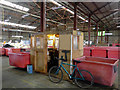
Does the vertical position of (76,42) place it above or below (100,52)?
above

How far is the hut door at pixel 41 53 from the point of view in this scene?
17.0 feet

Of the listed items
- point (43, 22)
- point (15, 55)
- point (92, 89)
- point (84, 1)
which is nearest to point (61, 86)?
point (92, 89)

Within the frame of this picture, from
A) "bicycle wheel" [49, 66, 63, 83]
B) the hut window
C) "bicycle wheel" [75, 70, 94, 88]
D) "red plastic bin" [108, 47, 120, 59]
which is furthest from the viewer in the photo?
"red plastic bin" [108, 47, 120, 59]

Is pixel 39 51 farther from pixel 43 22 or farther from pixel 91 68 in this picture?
pixel 91 68

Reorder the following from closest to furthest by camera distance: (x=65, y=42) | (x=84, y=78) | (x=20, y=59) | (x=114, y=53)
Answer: (x=84, y=78) → (x=65, y=42) → (x=20, y=59) → (x=114, y=53)

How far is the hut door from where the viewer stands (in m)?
5.19

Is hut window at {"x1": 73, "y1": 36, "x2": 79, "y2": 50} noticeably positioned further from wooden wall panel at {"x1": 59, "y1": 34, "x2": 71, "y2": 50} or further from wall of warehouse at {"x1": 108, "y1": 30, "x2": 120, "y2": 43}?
wall of warehouse at {"x1": 108, "y1": 30, "x2": 120, "y2": 43}

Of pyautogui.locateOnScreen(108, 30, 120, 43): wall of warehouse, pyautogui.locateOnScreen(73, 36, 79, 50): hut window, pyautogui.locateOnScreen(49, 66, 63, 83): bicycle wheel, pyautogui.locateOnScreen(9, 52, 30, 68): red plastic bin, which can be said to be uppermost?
pyautogui.locateOnScreen(108, 30, 120, 43): wall of warehouse

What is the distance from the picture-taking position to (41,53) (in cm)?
537

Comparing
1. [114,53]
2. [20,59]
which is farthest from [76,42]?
[114,53]

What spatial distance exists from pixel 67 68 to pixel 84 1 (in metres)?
8.88

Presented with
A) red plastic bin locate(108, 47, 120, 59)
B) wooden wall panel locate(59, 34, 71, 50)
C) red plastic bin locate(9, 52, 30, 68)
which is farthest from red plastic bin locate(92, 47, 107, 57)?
red plastic bin locate(9, 52, 30, 68)

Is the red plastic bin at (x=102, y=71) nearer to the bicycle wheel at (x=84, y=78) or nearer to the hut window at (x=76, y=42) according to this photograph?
the bicycle wheel at (x=84, y=78)

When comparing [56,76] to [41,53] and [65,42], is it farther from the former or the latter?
[65,42]
